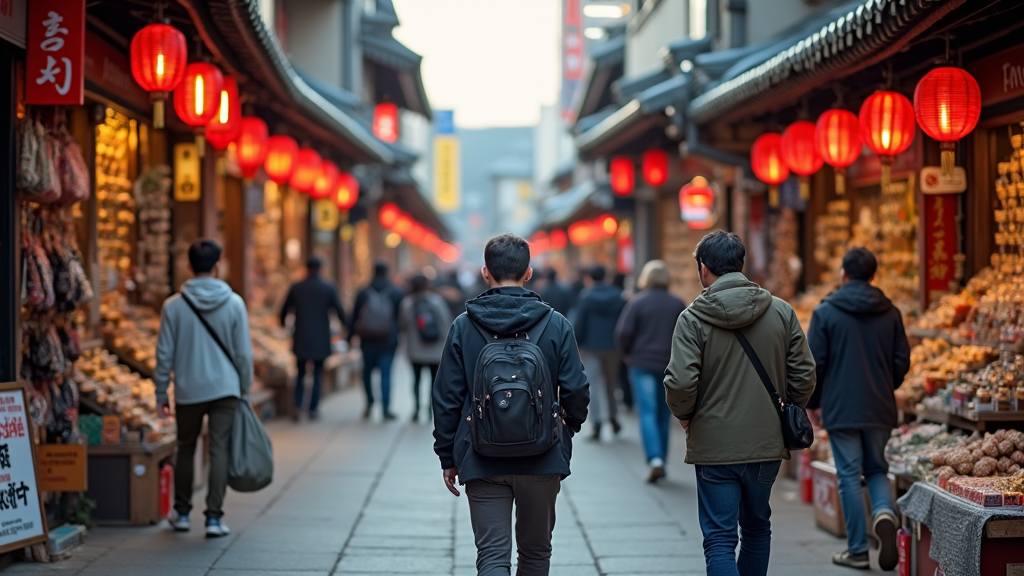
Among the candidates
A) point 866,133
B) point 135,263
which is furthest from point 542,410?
point 135,263

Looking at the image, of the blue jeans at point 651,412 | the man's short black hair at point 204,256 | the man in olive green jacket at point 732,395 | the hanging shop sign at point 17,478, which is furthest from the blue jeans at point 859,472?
the hanging shop sign at point 17,478

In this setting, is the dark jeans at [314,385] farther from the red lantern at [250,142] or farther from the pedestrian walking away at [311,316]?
the red lantern at [250,142]

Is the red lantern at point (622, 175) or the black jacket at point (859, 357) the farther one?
the red lantern at point (622, 175)

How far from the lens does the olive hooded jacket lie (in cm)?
541

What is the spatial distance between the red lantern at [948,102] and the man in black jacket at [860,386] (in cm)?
110

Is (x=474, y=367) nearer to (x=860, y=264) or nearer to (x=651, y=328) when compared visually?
(x=860, y=264)

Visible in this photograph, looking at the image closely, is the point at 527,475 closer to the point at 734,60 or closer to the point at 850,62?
the point at 850,62

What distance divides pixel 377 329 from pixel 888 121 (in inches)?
314

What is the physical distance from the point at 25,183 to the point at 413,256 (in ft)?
172

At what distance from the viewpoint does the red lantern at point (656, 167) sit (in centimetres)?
1806

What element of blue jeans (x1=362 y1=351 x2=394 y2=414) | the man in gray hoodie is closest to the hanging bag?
the man in gray hoodie

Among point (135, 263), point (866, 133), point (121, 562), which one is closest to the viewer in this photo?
point (121, 562)

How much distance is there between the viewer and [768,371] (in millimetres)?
5484

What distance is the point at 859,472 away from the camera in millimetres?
7312
